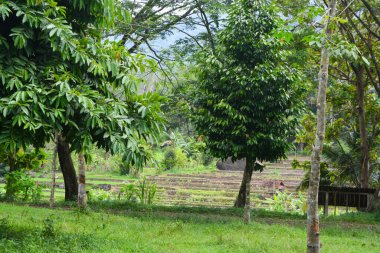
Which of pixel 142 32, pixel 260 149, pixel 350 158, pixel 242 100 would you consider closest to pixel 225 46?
pixel 242 100

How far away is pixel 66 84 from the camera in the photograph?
615cm

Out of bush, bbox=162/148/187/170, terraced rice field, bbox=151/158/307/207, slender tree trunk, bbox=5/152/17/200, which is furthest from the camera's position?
bush, bbox=162/148/187/170

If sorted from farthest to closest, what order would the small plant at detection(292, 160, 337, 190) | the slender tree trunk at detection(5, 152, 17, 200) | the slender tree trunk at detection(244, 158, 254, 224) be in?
the small plant at detection(292, 160, 337, 190), the slender tree trunk at detection(5, 152, 17, 200), the slender tree trunk at detection(244, 158, 254, 224)

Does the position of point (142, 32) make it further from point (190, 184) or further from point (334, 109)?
point (190, 184)

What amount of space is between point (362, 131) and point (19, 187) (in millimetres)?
11381

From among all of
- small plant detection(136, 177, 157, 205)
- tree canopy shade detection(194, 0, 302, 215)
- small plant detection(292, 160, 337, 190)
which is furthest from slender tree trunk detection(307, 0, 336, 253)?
small plant detection(292, 160, 337, 190)

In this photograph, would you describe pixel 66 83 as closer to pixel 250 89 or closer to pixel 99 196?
pixel 250 89

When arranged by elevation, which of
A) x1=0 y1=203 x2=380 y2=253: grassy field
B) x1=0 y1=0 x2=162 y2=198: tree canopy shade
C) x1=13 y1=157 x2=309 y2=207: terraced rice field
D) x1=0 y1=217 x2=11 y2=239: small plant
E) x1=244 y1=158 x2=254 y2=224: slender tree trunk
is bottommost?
x1=13 y1=157 x2=309 y2=207: terraced rice field

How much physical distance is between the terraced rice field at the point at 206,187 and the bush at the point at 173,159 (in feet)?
9.72

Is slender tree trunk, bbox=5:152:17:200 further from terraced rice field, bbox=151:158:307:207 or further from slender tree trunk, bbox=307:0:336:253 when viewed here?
slender tree trunk, bbox=307:0:336:253

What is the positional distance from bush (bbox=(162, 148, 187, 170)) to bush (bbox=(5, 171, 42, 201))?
934 inches

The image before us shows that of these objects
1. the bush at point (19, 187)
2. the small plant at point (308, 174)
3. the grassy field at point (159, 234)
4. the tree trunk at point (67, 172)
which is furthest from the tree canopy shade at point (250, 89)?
the bush at point (19, 187)

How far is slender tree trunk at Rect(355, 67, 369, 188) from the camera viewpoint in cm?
1622

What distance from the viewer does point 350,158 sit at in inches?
727
